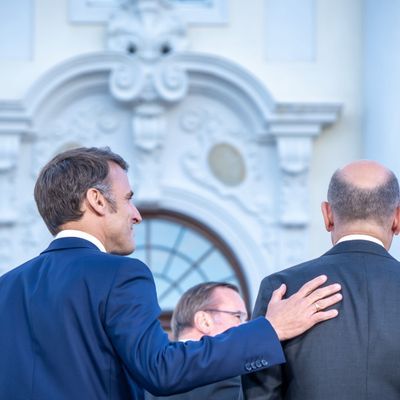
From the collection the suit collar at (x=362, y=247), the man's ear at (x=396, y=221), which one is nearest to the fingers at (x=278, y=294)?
the suit collar at (x=362, y=247)

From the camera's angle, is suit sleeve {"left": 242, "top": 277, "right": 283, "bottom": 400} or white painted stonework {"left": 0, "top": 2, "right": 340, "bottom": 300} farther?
white painted stonework {"left": 0, "top": 2, "right": 340, "bottom": 300}

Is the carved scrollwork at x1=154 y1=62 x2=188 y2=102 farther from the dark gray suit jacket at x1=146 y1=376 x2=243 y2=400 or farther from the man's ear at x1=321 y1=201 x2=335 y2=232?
the man's ear at x1=321 y1=201 x2=335 y2=232

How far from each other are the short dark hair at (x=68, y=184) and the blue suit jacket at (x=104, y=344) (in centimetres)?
16

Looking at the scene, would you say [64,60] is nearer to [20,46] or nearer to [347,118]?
[20,46]

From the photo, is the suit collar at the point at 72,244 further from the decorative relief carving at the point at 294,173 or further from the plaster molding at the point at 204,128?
the decorative relief carving at the point at 294,173

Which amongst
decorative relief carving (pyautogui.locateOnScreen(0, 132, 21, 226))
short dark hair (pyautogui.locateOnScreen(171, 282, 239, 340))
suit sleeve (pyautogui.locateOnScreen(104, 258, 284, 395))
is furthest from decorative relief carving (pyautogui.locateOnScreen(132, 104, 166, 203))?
suit sleeve (pyautogui.locateOnScreen(104, 258, 284, 395))

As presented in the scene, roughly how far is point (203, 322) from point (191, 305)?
0.31ft

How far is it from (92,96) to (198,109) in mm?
899

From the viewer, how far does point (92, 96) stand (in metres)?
11.2

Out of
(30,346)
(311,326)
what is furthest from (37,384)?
(311,326)

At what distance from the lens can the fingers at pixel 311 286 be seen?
12.8ft

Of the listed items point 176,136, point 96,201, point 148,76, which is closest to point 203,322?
point 96,201

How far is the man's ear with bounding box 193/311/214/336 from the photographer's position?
16.8 feet

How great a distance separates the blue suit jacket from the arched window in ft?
23.4
